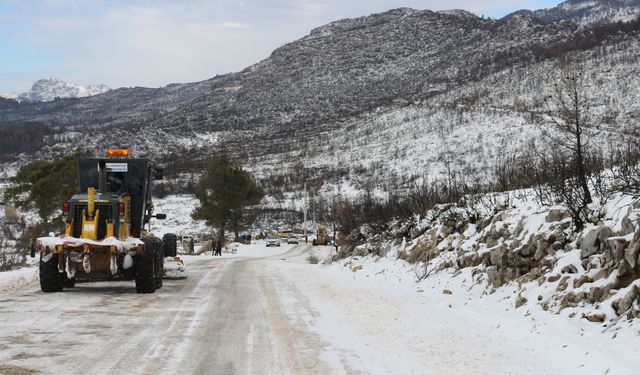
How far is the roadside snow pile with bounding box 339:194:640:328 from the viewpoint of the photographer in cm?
815

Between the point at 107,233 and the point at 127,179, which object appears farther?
the point at 127,179

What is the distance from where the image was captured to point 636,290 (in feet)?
24.3

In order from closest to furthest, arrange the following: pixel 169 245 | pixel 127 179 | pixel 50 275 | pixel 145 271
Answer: pixel 50 275, pixel 145 271, pixel 127 179, pixel 169 245

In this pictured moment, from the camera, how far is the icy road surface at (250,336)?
6766 mm

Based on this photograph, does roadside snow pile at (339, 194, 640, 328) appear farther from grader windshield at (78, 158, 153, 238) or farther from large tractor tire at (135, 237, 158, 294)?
grader windshield at (78, 158, 153, 238)

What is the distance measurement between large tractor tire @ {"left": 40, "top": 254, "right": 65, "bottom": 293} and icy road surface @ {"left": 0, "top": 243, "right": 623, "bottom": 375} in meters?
0.41

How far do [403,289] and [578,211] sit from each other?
16.6 feet

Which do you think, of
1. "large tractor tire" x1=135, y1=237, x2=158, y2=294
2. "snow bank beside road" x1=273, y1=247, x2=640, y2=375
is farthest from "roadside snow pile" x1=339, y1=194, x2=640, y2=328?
"large tractor tire" x1=135, y1=237, x2=158, y2=294

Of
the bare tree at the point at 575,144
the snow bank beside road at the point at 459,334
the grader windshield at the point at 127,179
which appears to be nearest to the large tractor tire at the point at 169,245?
the grader windshield at the point at 127,179

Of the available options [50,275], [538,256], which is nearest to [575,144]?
[538,256]

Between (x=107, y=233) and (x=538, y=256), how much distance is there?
354 inches

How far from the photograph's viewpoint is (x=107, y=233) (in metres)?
13.4

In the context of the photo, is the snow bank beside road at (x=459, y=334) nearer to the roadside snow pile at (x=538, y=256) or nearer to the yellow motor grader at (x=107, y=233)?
the roadside snow pile at (x=538, y=256)

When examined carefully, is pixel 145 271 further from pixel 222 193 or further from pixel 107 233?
pixel 222 193
